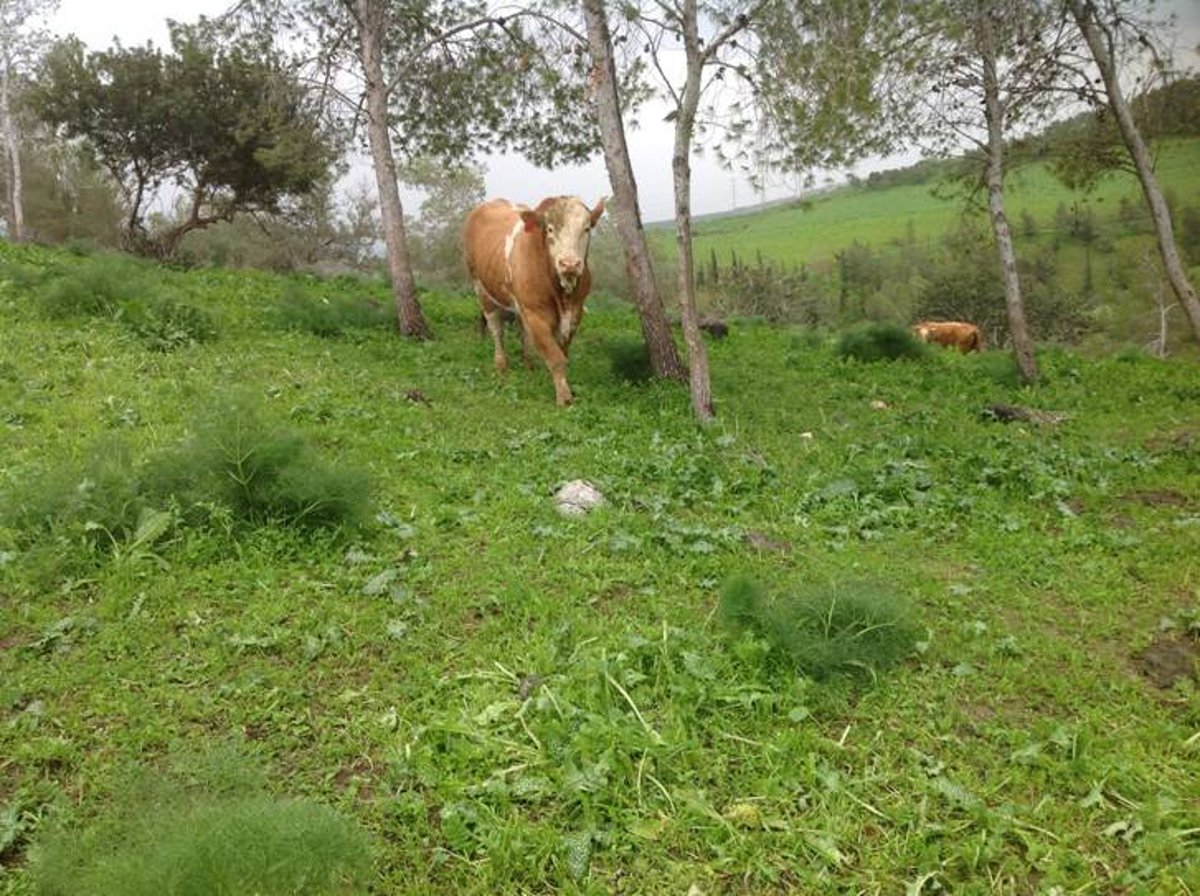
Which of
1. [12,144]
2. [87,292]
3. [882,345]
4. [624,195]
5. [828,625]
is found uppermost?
[12,144]

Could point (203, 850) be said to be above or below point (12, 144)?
below

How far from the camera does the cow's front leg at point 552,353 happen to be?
10141 mm

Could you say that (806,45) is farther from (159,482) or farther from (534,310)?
(159,482)

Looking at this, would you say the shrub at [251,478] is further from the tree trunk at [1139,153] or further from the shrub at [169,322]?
the tree trunk at [1139,153]

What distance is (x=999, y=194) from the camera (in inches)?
507

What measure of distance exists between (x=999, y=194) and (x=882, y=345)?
320 centimetres

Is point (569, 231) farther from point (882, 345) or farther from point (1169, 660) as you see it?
point (1169, 660)

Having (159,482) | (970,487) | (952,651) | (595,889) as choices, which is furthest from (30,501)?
(970,487)

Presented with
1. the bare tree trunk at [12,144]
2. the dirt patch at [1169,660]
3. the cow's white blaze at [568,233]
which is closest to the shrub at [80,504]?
the cow's white blaze at [568,233]

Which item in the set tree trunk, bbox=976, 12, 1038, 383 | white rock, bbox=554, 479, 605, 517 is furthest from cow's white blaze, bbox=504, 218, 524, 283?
tree trunk, bbox=976, 12, 1038, 383

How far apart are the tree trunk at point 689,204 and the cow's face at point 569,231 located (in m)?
1.59

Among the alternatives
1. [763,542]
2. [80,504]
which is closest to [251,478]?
[80,504]

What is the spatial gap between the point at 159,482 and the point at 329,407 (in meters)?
2.98

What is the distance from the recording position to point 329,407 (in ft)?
27.8
